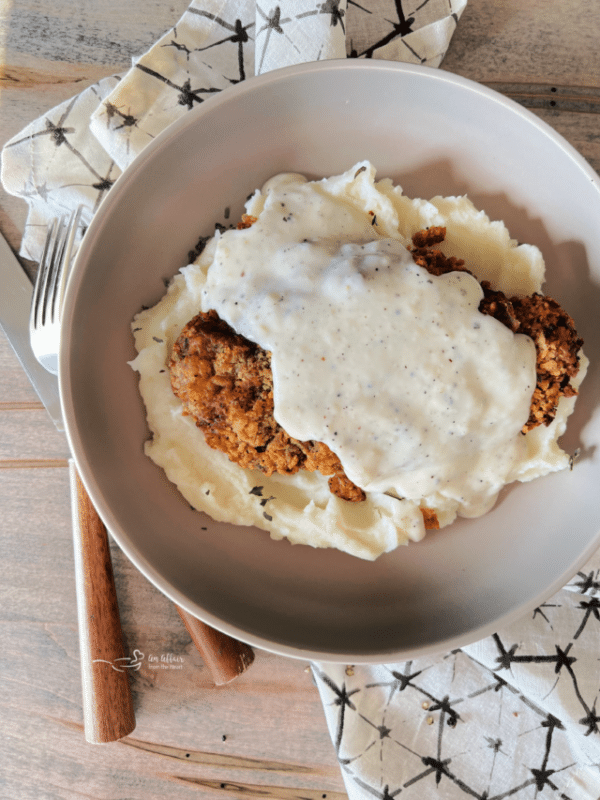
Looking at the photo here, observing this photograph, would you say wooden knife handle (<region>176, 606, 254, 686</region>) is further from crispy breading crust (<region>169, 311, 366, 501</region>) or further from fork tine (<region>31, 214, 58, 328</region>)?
fork tine (<region>31, 214, 58, 328</region>)

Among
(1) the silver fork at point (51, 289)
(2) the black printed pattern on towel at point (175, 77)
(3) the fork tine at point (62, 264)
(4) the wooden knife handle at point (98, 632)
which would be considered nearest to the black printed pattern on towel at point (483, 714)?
(4) the wooden knife handle at point (98, 632)

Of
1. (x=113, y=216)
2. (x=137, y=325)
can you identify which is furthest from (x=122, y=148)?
(x=137, y=325)

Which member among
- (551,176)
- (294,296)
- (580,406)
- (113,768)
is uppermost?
(551,176)

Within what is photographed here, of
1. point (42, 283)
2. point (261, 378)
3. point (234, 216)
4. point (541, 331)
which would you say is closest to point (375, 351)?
point (261, 378)

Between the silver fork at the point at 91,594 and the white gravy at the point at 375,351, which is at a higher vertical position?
the white gravy at the point at 375,351

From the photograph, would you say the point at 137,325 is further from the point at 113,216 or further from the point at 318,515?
the point at 318,515

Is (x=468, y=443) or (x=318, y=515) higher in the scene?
(x=468, y=443)

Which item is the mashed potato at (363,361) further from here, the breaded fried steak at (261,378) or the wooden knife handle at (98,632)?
the wooden knife handle at (98,632)
